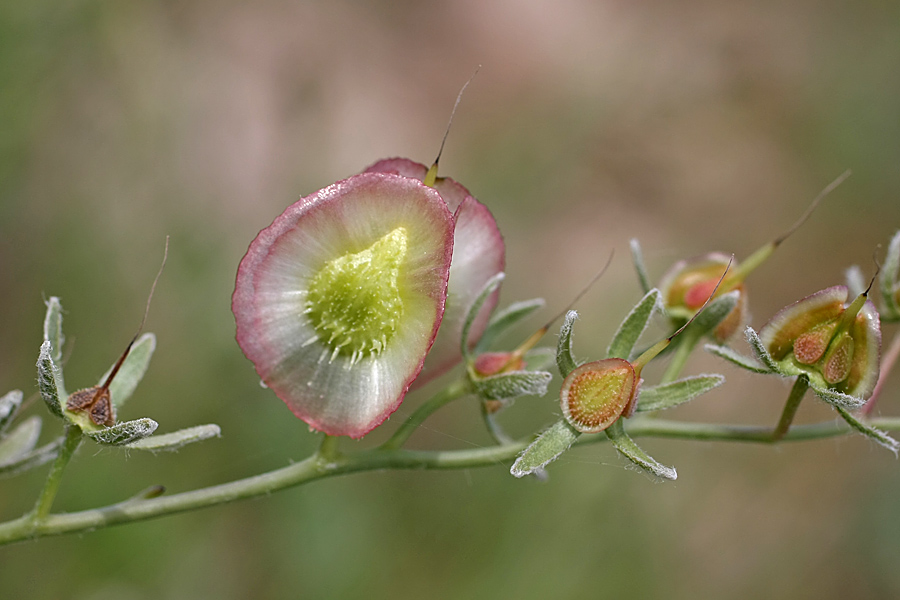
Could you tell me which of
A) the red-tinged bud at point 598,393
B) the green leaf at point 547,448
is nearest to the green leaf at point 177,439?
the green leaf at point 547,448

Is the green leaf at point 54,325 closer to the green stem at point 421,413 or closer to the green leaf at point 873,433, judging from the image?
the green stem at point 421,413

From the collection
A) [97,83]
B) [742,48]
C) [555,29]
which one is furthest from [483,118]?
[97,83]

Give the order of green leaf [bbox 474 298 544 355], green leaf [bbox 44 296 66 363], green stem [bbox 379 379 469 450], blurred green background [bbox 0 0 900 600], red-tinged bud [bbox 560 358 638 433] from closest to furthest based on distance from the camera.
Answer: red-tinged bud [bbox 560 358 638 433], green leaf [bbox 44 296 66 363], green stem [bbox 379 379 469 450], green leaf [bbox 474 298 544 355], blurred green background [bbox 0 0 900 600]

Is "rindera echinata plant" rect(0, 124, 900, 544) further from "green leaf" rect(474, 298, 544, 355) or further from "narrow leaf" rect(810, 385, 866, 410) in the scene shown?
"green leaf" rect(474, 298, 544, 355)

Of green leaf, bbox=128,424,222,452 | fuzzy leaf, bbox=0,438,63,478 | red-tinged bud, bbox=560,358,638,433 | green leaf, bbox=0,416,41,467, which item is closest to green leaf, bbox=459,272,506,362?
red-tinged bud, bbox=560,358,638,433

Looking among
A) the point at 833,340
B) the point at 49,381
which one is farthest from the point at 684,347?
the point at 49,381

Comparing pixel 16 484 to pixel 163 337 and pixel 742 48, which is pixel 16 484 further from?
pixel 742 48
